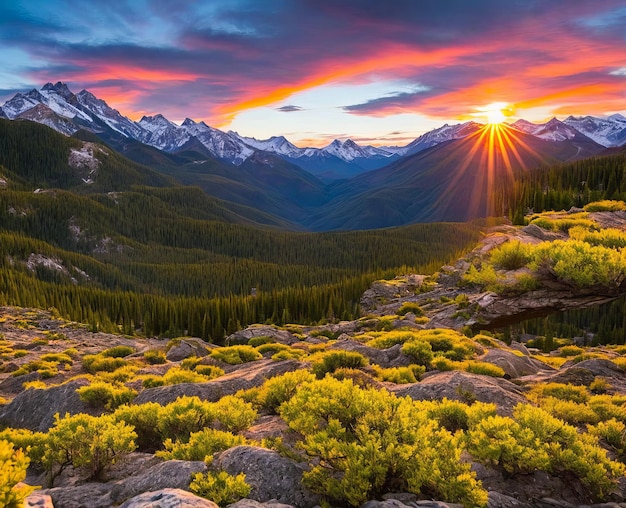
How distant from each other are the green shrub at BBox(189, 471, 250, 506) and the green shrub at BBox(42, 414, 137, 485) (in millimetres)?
4957

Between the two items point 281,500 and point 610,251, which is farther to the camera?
point 610,251

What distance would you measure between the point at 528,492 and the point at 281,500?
7.54 meters

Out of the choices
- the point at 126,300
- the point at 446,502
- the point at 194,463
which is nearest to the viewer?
the point at 446,502

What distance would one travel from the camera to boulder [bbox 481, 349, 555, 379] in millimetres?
25922

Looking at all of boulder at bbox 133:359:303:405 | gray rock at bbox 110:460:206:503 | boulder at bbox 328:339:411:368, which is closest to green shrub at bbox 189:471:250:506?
gray rock at bbox 110:460:206:503

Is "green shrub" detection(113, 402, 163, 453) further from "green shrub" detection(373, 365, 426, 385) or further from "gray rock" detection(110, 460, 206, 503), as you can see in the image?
"green shrub" detection(373, 365, 426, 385)

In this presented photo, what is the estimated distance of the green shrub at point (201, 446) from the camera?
42.5 ft

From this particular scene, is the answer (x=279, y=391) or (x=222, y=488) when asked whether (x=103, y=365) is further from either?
(x=222, y=488)

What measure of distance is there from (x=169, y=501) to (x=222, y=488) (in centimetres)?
164

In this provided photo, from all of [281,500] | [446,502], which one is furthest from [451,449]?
[281,500]

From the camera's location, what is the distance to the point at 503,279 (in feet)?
61.2

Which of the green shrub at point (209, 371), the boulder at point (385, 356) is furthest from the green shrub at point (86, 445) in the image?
the boulder at point (385, 356)

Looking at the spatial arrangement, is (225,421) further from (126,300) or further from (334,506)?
(126,300)

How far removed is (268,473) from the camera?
36.8ft
